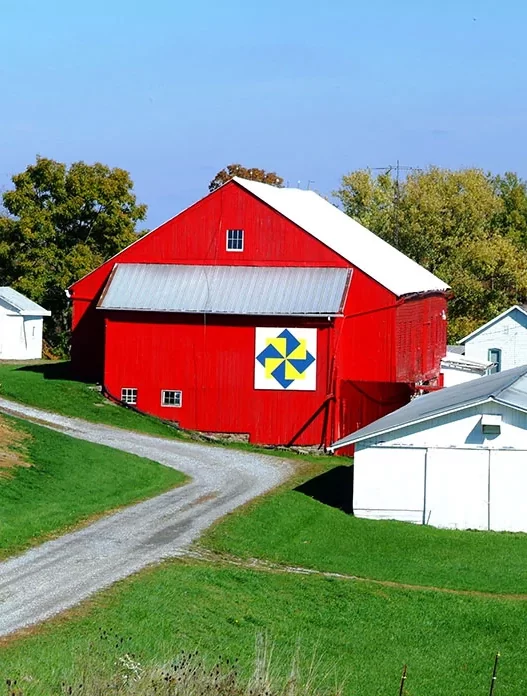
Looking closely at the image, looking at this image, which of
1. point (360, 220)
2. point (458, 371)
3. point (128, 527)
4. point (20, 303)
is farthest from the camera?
point (360, 220)

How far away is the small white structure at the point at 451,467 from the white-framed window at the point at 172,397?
43.4 feet

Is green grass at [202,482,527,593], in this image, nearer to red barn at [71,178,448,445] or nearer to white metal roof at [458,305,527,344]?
red barn at [71,178,448,445]

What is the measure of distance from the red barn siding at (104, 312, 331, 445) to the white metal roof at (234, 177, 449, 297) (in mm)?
4664

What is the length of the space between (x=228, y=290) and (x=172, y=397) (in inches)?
181

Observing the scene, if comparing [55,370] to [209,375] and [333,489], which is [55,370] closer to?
[209,375]

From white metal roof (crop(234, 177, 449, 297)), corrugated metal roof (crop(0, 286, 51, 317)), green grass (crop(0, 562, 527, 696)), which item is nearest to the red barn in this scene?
white metal roof (crop(234, 177, 449, 297))

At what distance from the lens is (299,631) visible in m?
21.8

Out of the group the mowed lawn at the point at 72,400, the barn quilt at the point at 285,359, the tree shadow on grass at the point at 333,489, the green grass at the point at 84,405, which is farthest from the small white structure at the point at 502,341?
the tree shadow on grass at the point at 333,489

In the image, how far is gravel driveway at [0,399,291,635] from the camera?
70.1ft

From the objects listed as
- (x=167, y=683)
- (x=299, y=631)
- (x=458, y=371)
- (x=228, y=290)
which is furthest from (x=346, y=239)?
(x=167, y=683)

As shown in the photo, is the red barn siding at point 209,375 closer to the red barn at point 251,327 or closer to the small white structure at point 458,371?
the red barn at point 251,327

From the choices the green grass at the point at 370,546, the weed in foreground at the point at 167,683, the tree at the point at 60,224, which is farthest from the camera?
the tree at the point at 60,224

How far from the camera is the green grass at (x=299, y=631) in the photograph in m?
18.2

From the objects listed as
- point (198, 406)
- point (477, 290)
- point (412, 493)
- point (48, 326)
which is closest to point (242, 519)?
point (412, 493)
